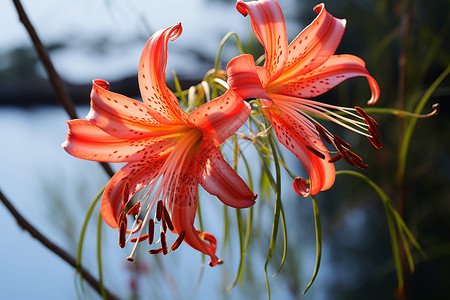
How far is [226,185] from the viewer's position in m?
0.25

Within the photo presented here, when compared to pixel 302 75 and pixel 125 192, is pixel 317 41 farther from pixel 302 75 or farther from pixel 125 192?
pixel 125 192

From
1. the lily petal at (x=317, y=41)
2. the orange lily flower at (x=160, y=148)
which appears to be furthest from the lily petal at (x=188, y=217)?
the lily petal at (x=317, y=41)

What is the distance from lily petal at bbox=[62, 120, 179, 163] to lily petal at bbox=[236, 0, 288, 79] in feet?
0.27

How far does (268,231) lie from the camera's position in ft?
3.61

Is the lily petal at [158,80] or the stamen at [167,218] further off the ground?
the lily petal at [158,80]

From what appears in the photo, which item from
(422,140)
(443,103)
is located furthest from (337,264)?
(443,103)

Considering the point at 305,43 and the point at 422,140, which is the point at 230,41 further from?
the point at 305,43

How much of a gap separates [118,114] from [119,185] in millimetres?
47

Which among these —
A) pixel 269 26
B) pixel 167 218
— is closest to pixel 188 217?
pixel 167 218

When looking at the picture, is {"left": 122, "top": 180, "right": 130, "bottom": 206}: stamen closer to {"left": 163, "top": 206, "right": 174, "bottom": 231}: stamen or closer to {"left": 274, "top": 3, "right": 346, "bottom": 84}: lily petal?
{"left": 163, "top": 206, "right": 174, "bottom": 231}: stamen

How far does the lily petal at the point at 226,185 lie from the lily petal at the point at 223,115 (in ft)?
0.07

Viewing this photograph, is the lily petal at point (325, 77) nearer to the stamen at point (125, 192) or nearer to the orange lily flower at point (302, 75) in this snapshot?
the orange lily flower at point (302, 75)

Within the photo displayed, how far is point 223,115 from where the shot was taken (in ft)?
0.74

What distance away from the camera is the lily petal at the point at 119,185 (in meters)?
0.28
